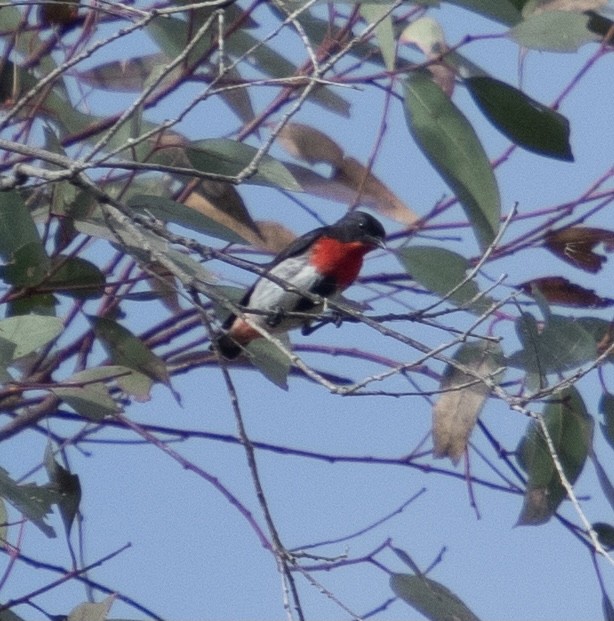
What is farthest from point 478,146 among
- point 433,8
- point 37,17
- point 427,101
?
point 37,17

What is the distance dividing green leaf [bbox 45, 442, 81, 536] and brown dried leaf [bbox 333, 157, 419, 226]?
52 centimetres

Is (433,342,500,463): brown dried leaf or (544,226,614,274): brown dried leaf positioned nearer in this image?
(433,342,500,463): brown dried leaf

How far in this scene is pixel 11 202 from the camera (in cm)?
142

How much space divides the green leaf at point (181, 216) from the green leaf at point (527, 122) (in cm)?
36

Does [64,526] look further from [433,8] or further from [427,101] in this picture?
[433,8]

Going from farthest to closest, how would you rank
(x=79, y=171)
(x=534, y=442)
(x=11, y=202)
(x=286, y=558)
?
(x=534, y=442) < (x=11, y=202) < (x=286, y=558) < (x=79, y=171)

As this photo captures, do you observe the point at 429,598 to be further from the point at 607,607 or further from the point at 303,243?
the point at 303,243

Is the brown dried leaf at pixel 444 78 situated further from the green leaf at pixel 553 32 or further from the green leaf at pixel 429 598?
the green leaf at pixel 429 598

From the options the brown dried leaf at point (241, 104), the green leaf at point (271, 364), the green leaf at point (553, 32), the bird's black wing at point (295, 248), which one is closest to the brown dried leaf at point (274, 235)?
the bird's black wing at point (295, 248)

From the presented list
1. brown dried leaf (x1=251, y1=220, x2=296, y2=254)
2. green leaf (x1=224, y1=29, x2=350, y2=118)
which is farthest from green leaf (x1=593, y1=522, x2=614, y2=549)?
green leaf (x1=224, y1=29, x2=350, y2=118)

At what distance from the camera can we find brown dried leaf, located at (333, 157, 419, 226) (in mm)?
1702

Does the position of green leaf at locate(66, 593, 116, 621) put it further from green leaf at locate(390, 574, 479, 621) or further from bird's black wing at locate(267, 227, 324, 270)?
bird's black wing at locate(267, 227, 324, 270)

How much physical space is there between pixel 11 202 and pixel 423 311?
548mm

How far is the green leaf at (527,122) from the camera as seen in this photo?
4.98 feet
